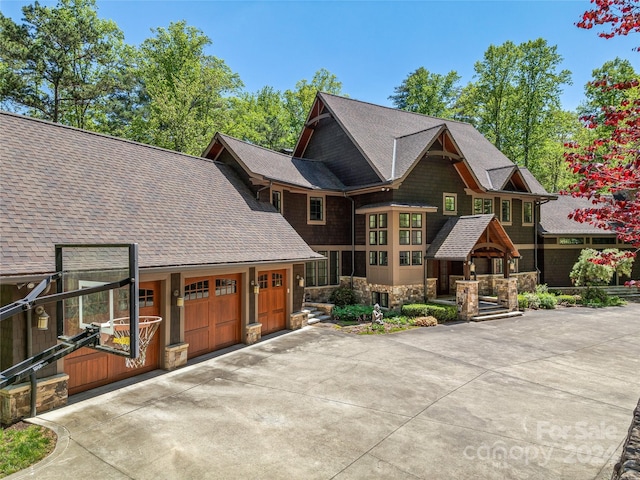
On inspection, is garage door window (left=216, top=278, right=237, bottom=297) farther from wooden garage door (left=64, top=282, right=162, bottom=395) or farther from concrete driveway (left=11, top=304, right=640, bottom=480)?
wooden garage door (left=64, top=282, right=162, bottom=395)

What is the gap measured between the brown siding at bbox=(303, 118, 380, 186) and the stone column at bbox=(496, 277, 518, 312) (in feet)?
27.0

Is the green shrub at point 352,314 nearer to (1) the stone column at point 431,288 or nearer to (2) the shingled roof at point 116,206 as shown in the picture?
(1) the stone column at point 431,288

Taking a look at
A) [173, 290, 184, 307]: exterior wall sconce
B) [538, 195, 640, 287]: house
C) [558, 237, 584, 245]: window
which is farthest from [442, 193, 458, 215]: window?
[173, 290, 184, 307]: exterior wall sconce

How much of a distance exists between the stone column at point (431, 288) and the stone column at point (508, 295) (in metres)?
3.49

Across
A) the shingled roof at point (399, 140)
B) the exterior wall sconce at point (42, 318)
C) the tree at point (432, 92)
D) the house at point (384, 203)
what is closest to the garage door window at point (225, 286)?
the exterior wall sconce at point (42, 318)

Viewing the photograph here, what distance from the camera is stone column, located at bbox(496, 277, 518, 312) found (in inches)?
689

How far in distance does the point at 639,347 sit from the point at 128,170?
57.7 ft

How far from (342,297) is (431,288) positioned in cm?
438

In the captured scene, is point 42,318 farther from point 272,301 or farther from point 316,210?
point 316,210

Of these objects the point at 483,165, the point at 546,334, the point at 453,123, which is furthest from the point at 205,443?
→ the point at 453,123

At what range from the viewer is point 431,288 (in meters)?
17.3

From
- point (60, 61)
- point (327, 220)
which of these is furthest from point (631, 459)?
point (60, 61)

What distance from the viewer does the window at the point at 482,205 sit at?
1952cm

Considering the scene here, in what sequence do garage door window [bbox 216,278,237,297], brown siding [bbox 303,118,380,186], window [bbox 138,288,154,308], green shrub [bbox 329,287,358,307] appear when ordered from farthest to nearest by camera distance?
brown siding [bbox 303,118,380,186]
green shrub [bbox 329,287,358,307]
garage door window [bbox 216,278,237,297]
window [bbox 138,288,154,308]
